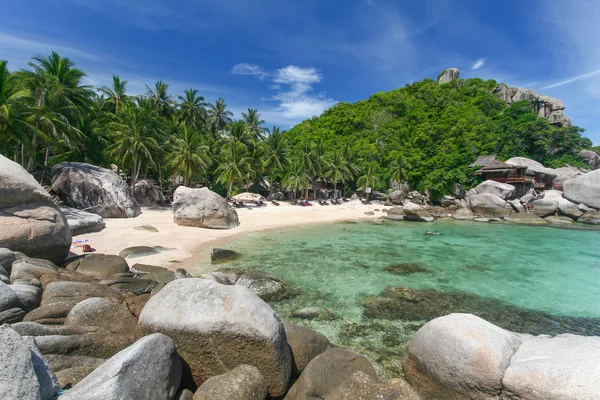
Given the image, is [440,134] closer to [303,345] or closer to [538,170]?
[538,170]

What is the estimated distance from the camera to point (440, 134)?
5200 cm

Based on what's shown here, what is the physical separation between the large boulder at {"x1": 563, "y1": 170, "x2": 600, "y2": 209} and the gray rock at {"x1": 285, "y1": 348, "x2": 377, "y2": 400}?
4393 cm

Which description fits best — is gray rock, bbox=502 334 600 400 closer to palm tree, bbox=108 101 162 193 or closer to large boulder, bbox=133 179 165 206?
palm tree, bbox=108 101 162 193

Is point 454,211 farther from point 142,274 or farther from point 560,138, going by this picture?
point 142,274

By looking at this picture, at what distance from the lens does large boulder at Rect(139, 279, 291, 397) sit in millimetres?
4328

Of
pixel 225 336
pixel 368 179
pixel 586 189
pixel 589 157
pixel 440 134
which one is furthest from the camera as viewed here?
pixel 440 134

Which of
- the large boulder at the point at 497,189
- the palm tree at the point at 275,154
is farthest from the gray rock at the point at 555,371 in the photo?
the large boulder at the point at 497,189

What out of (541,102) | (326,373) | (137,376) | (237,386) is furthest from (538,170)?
(137,376)

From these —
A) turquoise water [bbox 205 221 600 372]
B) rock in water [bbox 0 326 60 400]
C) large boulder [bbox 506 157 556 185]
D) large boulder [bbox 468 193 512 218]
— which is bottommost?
turquoise water [bbox 205 221 600 372]

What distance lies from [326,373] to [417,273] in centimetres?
924

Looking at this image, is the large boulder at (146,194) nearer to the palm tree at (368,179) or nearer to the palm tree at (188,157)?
the palm tree at (188,157)

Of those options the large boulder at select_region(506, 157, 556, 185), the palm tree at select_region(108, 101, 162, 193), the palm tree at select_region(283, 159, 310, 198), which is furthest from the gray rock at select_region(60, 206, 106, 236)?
the large boulder at select_region(506, 157, 556, 185)

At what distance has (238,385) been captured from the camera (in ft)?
12.5

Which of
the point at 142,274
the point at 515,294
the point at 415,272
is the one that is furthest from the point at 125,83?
the point at 515,294
